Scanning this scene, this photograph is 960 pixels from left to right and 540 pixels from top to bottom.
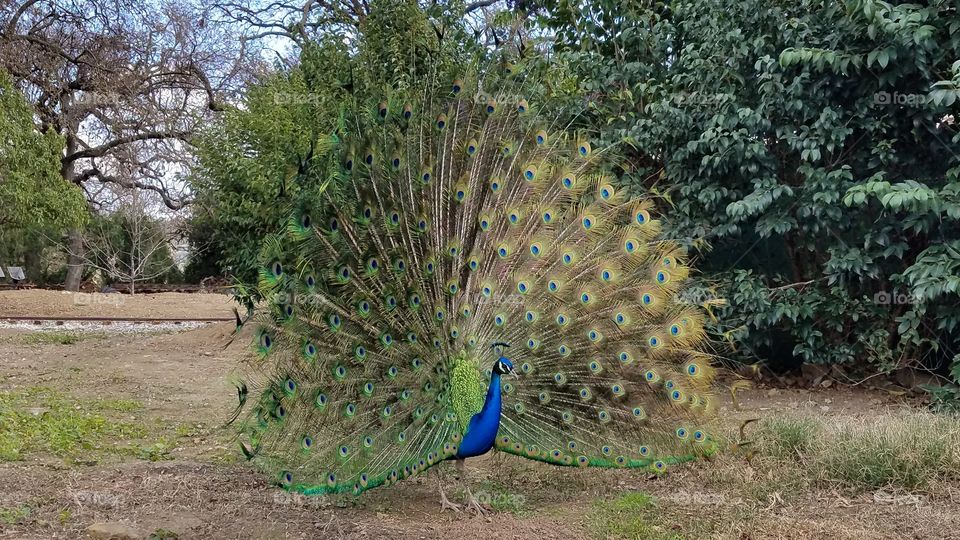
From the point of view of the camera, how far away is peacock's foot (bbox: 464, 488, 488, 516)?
16.7 feet

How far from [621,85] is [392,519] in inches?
268

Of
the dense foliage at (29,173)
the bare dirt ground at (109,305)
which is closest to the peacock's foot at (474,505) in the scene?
the dense foliage at (29,173)

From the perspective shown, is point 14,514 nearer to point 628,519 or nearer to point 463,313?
point 463,313

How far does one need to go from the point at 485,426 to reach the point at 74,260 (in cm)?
2576

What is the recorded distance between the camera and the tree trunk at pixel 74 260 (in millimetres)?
25828

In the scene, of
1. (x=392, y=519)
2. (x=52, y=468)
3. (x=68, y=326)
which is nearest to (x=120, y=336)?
(x=68, y=326)

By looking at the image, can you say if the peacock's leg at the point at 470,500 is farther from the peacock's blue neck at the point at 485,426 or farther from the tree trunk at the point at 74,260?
the tree trunk at the point at 74,260

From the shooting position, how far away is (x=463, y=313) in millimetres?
5078

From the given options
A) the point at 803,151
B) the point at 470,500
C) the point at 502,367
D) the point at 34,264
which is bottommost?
the point at 470,500

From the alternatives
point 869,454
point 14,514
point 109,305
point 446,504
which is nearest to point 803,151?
point 869,454

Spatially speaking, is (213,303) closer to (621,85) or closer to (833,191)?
(621,85)

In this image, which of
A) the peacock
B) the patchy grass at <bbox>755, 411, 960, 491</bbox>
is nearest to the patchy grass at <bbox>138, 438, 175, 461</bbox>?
the peacock

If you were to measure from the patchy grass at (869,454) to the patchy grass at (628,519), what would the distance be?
3.45ft

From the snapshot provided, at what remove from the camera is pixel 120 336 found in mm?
15125
